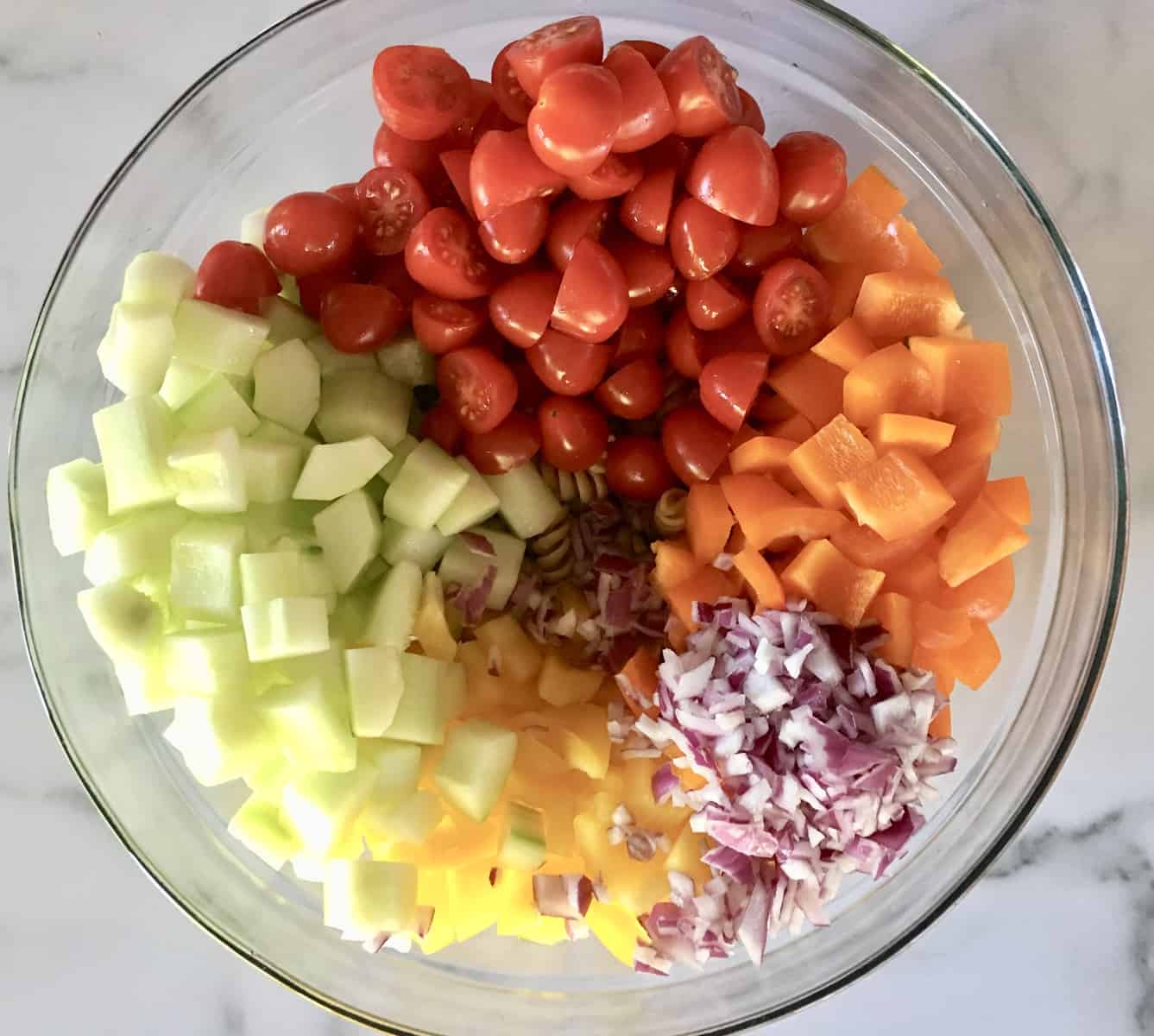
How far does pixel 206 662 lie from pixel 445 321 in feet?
1.44

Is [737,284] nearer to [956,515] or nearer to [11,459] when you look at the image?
[956,515]

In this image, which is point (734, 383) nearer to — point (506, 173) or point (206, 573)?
point (506, 173)

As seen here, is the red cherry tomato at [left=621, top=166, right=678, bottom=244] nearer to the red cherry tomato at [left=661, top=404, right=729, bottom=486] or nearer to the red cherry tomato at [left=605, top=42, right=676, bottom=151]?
the red cherry tomato at [left=605, top=42, right=676, bottom=151]

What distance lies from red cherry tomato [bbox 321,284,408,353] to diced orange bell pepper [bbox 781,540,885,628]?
1.71 ft

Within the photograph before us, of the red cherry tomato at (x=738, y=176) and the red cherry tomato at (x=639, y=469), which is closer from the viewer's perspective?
the red cherry tomato at (x=738, y=176)

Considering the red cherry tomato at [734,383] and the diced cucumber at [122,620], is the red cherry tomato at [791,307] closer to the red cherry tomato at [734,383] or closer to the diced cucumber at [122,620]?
the red cherry tomato at [734,383]

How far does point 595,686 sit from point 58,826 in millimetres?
786

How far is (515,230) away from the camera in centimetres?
104

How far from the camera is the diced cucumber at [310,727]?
955 mm

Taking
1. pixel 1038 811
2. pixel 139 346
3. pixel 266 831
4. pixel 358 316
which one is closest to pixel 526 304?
pixel 358 316

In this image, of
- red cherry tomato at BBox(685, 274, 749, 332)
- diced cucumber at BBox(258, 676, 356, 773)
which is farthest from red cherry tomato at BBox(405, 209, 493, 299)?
diced cucumber at BBox(258, 676, 356, 773)

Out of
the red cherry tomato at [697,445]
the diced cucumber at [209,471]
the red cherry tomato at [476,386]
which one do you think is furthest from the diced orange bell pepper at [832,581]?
the diced cucumber at [209,471]

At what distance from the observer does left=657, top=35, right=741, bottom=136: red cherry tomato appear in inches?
39.1

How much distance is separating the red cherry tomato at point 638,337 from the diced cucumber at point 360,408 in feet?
0.85
